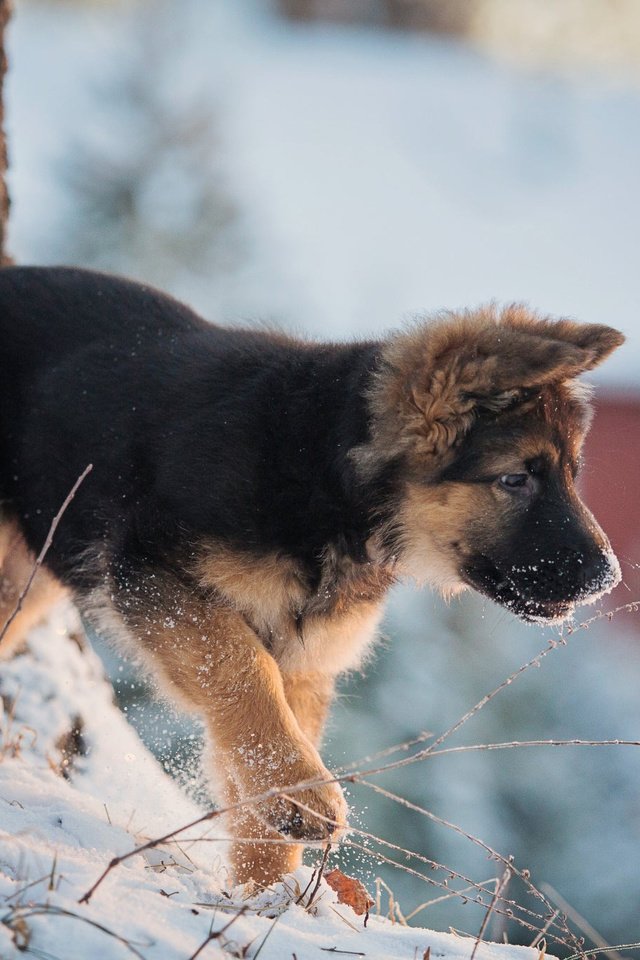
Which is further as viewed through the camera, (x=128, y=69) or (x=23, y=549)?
(x=128, y=69)

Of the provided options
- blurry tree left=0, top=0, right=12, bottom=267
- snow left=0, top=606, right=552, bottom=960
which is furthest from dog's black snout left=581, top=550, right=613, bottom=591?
blurry tree left=0, top=0, right=12, bottom=267

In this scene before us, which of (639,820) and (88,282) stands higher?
(88,282)

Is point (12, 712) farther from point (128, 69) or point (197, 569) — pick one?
point (128, 69)

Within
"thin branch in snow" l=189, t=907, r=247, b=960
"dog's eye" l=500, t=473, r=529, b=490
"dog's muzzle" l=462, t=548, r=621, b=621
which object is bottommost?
"thin branch in snow" l=189, t=907, r=247, b=960

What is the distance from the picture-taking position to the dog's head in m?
3.78

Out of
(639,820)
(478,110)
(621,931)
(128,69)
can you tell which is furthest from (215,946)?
(478,110)

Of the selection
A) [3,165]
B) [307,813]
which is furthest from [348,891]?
[3,165]

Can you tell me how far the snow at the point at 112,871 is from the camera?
7.68ft

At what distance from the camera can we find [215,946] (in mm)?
2564

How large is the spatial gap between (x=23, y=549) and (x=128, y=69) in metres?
9.43

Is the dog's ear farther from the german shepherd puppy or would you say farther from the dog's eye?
the dog's eye

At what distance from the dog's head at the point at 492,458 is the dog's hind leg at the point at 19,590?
5.84ft

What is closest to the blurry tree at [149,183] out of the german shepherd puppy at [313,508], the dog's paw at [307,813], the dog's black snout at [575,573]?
the german shepherd puppy at [313,508]

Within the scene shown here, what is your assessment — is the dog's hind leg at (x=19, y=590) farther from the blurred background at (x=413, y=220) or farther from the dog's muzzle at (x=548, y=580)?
the dog's muzzle at (x=548, y=580)
